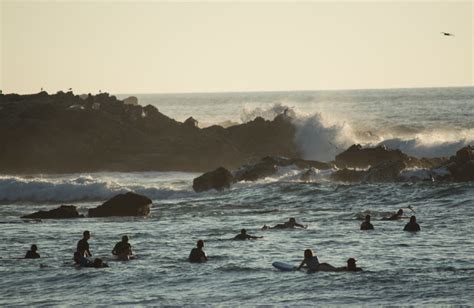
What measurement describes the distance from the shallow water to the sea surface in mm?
48

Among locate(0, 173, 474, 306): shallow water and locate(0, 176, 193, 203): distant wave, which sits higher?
locate(0, 176, 193, 203): distant wave

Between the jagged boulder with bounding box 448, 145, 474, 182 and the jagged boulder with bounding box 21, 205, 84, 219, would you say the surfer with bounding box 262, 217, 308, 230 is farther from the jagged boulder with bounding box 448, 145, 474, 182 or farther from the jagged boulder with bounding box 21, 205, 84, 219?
the jagged boulder with bounding box 448, 145, 474, 182

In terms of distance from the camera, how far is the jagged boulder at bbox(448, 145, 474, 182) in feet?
183

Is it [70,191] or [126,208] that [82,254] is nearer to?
[126,208]

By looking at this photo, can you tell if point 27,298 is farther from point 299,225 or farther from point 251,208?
point 251,208

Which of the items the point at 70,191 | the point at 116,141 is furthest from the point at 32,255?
the point at 116,141

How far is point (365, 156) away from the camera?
65.8 meters

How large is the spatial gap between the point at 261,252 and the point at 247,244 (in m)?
2.09

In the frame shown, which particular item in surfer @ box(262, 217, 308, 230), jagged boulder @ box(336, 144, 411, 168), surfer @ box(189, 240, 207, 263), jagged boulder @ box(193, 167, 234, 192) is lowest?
surfer @ box(189, 240, 207, 263)

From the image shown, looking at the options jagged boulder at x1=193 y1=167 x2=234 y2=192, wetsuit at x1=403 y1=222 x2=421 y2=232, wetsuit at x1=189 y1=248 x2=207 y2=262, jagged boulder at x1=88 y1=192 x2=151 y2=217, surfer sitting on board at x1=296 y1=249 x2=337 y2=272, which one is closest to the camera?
surfer sitting on board at x1=296 y1=249 x2=337 y2=272

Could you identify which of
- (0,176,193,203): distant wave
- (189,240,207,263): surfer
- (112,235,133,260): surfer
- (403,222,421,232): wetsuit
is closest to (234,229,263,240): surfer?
(189,240,207,263): surfer

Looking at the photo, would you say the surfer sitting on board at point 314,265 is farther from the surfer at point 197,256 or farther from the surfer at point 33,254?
the surfer at point 33,254

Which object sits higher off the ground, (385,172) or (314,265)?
(385,172)

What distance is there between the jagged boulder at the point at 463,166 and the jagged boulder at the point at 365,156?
642cm
